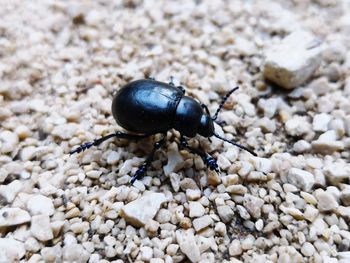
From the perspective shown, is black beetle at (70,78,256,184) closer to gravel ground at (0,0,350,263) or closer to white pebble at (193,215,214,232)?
gravel ground at (0,0,350,263)

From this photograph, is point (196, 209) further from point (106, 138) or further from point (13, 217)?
point (13, 217)

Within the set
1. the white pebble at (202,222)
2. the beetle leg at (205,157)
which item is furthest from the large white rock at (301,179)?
the white pebble at (202,222)

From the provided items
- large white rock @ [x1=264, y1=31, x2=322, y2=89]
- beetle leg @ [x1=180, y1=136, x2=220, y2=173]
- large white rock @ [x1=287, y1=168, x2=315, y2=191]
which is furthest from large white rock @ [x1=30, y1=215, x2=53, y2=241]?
large white rock @ [x1=264, y1=31, x2=322, y2=89]

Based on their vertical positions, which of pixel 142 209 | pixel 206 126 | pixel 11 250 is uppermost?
pixel 206 126

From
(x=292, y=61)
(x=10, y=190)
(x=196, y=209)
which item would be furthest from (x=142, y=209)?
(x=292, y=61)

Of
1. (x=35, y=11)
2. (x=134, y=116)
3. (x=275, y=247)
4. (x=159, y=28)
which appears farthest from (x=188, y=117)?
(x=35, y=11)

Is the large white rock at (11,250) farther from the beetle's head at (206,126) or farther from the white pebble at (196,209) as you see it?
the beetle's head at (206,126)

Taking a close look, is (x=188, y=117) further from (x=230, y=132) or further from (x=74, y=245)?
(x=74, y=245)
